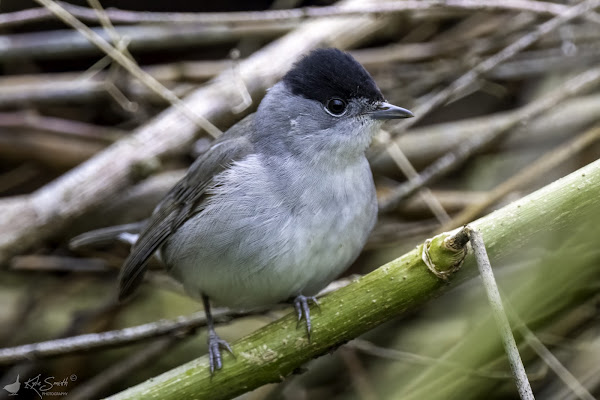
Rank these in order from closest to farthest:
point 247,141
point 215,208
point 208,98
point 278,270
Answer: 1. point 278,270
2. point 215,208
3. point 247,141
4. point 208,98

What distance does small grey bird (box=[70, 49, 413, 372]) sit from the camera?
249 centimetres

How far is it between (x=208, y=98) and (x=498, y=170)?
1798 mm

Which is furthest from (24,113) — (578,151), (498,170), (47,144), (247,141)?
(578,151)

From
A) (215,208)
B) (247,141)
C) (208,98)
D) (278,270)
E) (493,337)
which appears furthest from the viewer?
(208,98)

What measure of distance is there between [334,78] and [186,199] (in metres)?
0.84

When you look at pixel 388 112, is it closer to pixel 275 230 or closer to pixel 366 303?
pixel 275 230

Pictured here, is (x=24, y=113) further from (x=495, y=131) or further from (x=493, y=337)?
(x=493, y=337)

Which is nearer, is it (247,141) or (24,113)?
(247,141)

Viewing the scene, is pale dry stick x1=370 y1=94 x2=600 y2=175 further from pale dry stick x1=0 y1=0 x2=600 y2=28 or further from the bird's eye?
the bird's eye

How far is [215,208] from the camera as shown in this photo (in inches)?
104

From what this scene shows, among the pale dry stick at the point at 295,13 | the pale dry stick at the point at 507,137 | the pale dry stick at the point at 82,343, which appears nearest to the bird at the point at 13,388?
the pale dry stick at the point at 82,343

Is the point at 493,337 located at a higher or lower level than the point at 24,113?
lower
